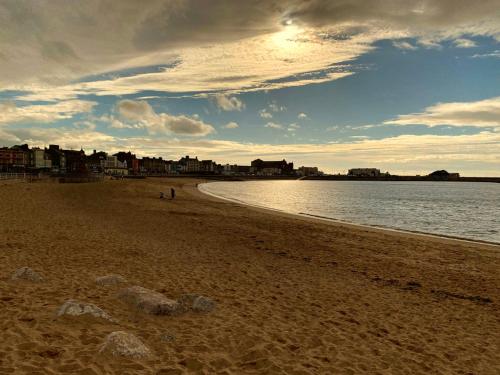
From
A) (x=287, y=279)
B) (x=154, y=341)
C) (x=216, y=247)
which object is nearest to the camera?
(x=154, y=341)

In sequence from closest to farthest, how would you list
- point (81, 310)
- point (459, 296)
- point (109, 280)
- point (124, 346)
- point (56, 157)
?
point (124, 346) → point (81, 310) → point (109, 280) → point (459, 296) → point (56, 157)

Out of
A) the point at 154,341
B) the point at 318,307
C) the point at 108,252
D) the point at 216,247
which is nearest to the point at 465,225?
the point at 216,247

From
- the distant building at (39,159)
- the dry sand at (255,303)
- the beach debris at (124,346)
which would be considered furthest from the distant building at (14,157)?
the beach debris at (124,346)

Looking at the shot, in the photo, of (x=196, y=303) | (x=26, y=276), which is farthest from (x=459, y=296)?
(x=26, y=276)

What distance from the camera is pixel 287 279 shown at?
13156mm

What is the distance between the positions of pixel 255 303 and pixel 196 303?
1820mm

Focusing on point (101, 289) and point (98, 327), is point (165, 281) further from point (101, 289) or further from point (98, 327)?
point (98, 327)

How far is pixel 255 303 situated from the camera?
10180 mm

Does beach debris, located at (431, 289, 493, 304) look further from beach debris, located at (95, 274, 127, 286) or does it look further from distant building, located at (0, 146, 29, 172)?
distant building, located at (0, 146, 29, 172)

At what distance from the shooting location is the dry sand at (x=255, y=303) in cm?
675

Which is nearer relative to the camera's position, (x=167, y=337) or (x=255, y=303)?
(x=167, y=337)

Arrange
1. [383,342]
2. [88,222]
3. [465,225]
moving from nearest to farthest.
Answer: [383,342] → [88,222] → [465,225]

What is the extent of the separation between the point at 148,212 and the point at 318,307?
76.4 feet

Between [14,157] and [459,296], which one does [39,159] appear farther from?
[459,296]
